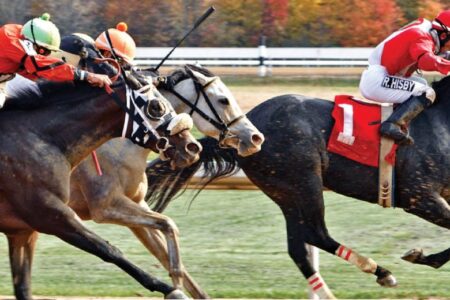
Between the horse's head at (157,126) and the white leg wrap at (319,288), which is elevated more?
the horse's head at (157,126)

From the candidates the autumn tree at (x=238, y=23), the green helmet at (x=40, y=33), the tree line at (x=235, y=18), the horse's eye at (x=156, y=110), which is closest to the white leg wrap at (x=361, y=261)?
the horse's eye at (x=156, y=110)

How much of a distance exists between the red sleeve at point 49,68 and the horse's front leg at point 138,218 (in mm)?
1131

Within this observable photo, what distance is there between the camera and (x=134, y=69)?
24.1 feet

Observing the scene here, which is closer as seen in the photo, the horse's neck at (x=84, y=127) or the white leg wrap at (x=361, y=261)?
the horse's neck at (x=84, y=127)

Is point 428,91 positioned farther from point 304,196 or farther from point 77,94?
point 77,94

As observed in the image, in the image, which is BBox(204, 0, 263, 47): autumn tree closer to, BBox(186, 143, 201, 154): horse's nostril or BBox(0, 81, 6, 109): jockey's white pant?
BBox(0, 81, 6, 109): jockey's white pant

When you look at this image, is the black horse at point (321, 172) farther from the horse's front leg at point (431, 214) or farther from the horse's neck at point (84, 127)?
the horse's neck at point (84, 127)

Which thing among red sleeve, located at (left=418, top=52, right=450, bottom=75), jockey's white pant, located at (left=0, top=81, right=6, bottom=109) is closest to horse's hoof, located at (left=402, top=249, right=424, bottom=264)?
red sleeve, located at (left=418, top=52, right=450, bottom=75)

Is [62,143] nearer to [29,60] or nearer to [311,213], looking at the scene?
[29,60]

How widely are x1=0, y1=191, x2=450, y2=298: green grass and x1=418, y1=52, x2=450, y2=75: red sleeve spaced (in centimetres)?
156

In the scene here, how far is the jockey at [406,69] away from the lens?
8.01m

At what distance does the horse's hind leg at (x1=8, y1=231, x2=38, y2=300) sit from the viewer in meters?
7.12

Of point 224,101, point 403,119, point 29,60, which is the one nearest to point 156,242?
point 224,101

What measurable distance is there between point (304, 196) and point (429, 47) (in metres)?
1.33
